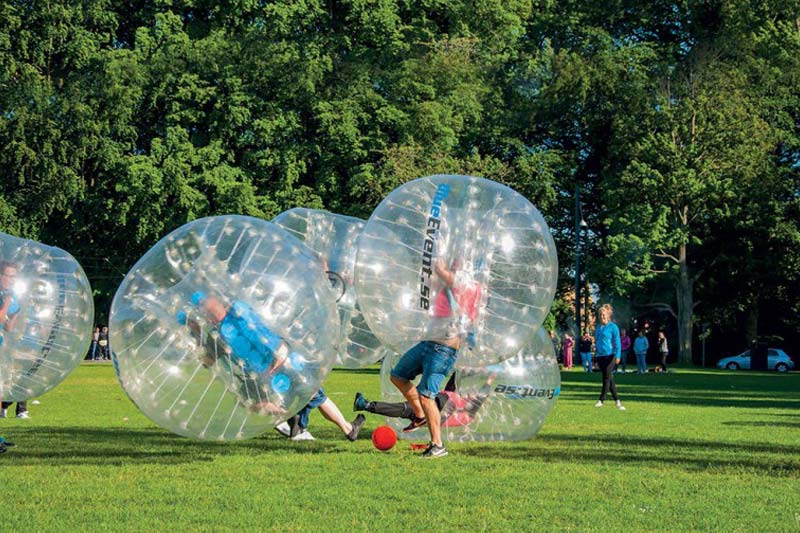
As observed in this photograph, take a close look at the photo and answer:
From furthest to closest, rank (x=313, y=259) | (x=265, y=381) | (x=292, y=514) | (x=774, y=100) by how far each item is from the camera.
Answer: (x=774, y=100), (x=313, y=259), (x=265, y=381), (x=292, y=514)

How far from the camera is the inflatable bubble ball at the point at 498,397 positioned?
11.7 m

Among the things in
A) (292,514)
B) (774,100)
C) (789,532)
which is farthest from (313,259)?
(774,100)

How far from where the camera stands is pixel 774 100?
1870 inches

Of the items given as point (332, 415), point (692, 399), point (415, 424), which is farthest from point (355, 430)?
point (692, 399)

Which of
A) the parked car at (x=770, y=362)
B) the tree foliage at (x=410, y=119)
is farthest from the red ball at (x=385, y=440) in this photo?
the parked car at (x=770, y=362)

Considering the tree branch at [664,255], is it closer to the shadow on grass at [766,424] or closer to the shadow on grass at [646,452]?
the shadow on grass at [766,424]

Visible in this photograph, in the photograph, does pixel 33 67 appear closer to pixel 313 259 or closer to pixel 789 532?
pixel 313 259

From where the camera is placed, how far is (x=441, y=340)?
1039cm

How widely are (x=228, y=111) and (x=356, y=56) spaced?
6059 millimetres

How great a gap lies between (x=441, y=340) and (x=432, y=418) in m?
0.82

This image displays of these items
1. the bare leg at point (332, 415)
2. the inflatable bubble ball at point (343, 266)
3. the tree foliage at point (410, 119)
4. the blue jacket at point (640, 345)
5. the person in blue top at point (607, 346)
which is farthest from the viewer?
the tree foliage at point (410, 119)

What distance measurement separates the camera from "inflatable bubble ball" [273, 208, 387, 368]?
508 inches

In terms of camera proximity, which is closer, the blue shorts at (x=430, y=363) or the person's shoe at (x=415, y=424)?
the blue shorts at (x=430, y=363)

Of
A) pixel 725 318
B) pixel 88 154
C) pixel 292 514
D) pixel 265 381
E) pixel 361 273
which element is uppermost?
pixel 88 154
